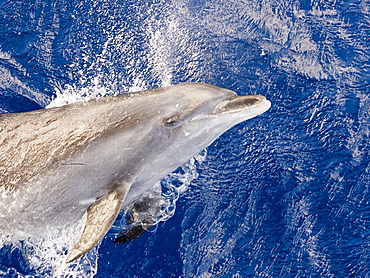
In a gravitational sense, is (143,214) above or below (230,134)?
below

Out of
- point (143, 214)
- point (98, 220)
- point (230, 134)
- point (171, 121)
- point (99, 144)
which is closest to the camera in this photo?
point (98, 220)

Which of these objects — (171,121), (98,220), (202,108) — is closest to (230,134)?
(202,108)

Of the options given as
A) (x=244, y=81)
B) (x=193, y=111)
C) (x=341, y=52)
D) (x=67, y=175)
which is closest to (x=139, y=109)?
(x=193, y=111)

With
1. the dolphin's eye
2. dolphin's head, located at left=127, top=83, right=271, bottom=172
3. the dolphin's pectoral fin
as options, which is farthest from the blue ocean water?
the dolphin's eye

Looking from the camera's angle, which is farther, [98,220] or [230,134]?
[230,134]

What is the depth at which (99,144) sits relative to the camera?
16.3 feet

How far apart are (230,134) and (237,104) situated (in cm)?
301

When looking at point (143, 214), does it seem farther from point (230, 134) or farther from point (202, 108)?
point (202, 108)

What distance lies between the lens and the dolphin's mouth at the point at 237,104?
5176 millimetres

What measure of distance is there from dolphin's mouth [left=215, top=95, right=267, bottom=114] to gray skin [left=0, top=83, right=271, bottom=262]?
14 millimetres

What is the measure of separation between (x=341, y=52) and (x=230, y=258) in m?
5.35

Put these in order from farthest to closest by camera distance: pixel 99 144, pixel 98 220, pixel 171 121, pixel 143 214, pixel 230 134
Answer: pixel 230 134, pixel 143 214, pixel 171 121, pixel 99 144, pixel 98 220

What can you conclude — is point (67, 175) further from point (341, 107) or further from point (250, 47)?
point (341, 107)

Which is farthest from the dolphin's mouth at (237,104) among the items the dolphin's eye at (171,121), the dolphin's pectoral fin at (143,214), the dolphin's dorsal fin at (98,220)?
the dolphin's pectoral fin at (143,214)
